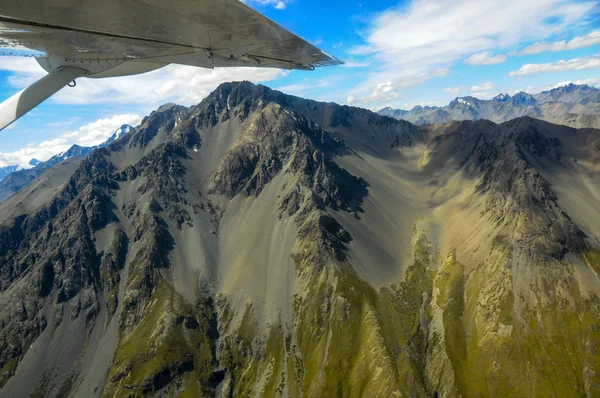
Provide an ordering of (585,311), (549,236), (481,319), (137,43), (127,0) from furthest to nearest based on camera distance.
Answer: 1. (549,236)
2. (481,319)
3. (585,311)
4. (137,43)
5. (127,0)

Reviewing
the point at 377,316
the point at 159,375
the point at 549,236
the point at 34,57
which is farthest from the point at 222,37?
the point at 549,236

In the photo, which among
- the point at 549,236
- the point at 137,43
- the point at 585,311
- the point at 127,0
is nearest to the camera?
the point at 127,0

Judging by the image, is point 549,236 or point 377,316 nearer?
point 377,316

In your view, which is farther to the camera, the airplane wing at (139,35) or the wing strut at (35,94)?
the wing strut at (35,94)

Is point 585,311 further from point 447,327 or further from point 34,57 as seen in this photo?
point 34,57

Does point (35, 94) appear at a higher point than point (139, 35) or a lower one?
lower

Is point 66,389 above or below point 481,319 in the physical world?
below

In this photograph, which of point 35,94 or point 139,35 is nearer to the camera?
point 139,35
